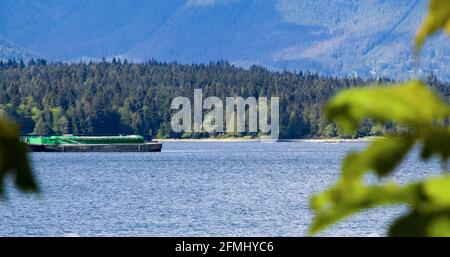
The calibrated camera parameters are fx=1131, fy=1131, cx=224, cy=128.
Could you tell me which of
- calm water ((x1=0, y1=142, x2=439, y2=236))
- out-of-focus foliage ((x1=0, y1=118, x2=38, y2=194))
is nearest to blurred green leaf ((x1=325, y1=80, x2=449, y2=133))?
out-of-focus foliage ((x1=0, y1=118, x2=38, y2=194))

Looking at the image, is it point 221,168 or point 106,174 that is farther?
point 221,168

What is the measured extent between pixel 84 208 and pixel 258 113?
140037mm

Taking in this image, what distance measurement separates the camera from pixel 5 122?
1.46m

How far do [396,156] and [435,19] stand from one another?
0.18 m

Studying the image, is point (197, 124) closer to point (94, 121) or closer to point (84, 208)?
point (94, 121)

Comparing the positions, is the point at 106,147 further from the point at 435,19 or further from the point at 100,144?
the point at 435,19

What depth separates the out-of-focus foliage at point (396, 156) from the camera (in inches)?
55.7

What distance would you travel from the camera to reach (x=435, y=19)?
1452mm

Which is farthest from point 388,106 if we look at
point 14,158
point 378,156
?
point 14,158

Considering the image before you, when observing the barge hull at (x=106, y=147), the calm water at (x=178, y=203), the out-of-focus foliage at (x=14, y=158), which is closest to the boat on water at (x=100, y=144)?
the barge hull at (x=106, y=147)

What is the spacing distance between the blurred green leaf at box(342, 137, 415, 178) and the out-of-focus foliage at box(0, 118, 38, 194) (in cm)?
40
